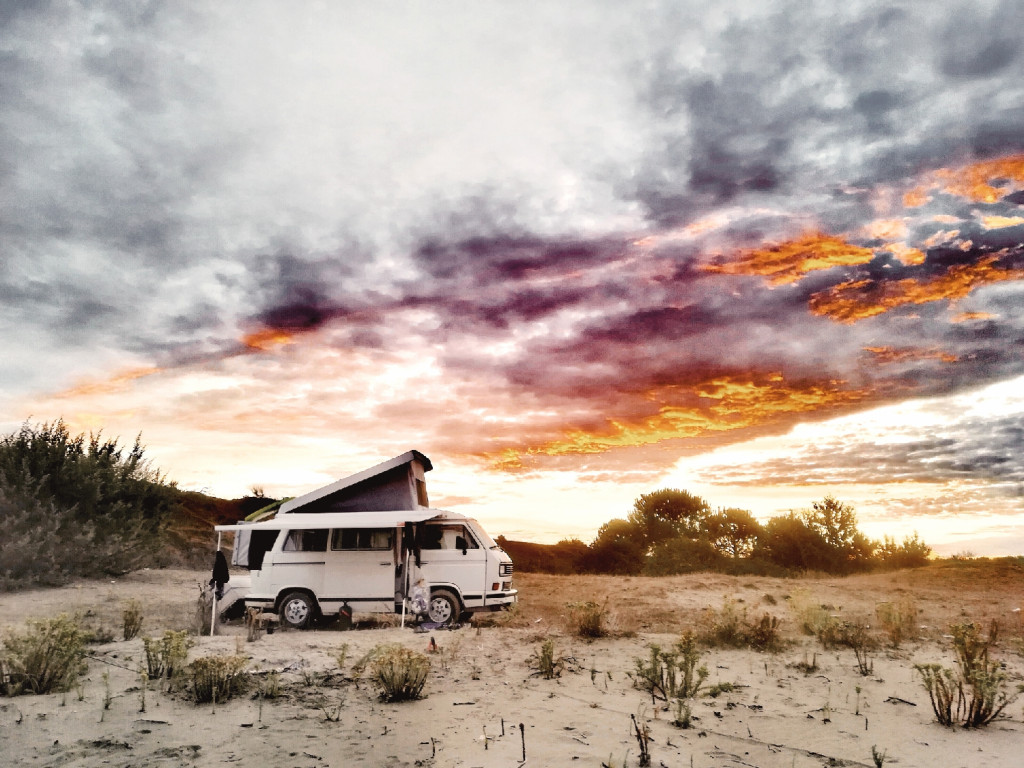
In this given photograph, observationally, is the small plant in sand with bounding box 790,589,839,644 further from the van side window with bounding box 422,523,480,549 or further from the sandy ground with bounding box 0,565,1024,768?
the van side window with bounding box 422,523,480,549

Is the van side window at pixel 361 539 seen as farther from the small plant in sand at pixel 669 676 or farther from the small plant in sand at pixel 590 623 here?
the small plant in sand at pixel 669 676

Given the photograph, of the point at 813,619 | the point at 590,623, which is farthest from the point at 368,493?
the point at 813,619

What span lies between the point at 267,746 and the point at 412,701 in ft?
5.87

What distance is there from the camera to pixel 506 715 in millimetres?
6668

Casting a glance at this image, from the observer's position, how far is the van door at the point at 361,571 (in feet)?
43.3

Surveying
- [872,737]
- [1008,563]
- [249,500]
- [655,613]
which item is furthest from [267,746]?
[249,500]

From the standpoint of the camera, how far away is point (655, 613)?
1514 cm

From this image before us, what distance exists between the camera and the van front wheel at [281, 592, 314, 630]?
1307 centimetres

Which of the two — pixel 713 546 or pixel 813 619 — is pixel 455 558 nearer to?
pixel 813 619

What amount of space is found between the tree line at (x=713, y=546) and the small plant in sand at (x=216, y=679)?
100 ft

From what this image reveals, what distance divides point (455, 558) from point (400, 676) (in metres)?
6.02

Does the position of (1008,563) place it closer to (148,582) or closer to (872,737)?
(872,737)

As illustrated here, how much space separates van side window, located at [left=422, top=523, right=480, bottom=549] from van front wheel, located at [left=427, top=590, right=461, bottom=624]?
880mm

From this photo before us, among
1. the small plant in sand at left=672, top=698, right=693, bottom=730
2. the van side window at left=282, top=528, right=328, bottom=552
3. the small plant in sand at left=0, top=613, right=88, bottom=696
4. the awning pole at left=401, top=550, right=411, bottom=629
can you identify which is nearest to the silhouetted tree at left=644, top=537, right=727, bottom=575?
the awning pole at left=401, top=550, right=411, bottom=629
